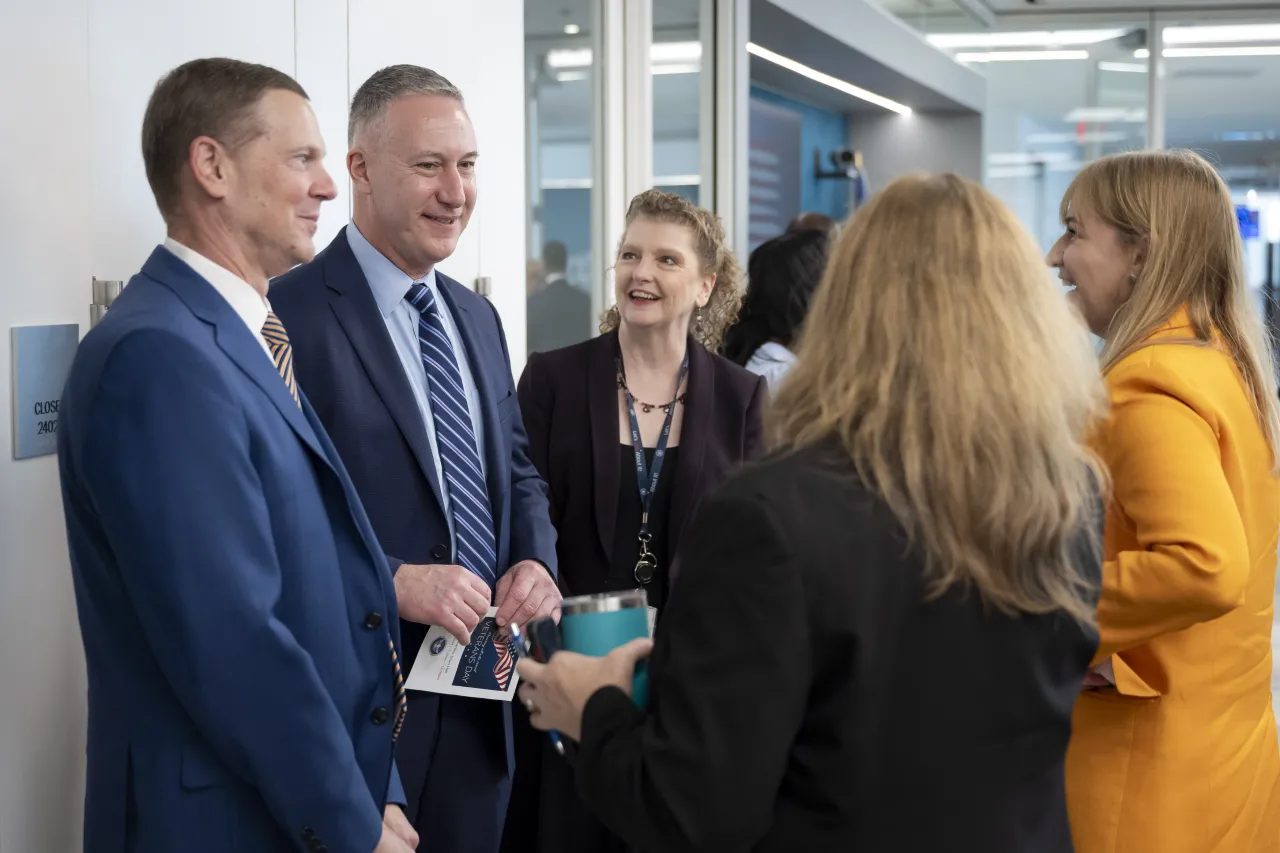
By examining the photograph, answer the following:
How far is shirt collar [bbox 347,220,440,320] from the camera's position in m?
2.30

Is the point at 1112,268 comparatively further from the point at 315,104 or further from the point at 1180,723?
the point at 315,104

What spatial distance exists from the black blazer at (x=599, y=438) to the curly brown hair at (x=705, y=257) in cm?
29

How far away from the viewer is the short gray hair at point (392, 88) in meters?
2.34

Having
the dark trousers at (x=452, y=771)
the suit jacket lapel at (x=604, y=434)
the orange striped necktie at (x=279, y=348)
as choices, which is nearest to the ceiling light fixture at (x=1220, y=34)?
the suit jacket lapel at (x=604, y=434)

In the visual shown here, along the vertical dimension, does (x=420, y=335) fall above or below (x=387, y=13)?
below

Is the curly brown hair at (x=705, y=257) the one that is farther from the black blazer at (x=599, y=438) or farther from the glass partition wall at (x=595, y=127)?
the glass partition wall at (x=595, y=127)

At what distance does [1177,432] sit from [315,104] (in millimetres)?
2003

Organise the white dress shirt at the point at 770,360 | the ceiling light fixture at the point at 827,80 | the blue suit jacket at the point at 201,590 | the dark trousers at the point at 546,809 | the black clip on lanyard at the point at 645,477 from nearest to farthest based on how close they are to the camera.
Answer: the blue suit jacket at the point at 201,590 → the dark trousers at the point at 546,809 → the black clip on lanyard at the point at 645,477 → the white dress shirt at the point at 770,360 → the ceiling light fixture at the point at 827,80

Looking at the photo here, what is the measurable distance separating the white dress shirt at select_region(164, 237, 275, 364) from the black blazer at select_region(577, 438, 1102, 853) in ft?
2.49

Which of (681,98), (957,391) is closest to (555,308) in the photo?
(681,98)

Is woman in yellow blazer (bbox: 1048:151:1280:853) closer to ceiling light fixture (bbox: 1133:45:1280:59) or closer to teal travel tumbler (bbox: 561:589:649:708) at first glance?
teal travel tumbler (bbox: 561:589:649:708)

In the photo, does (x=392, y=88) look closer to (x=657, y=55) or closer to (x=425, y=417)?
(x=425, y=417)

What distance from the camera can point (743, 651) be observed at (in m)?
1.22

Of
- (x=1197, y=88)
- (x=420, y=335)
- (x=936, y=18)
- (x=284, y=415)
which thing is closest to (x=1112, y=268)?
(x=420, y=335)
